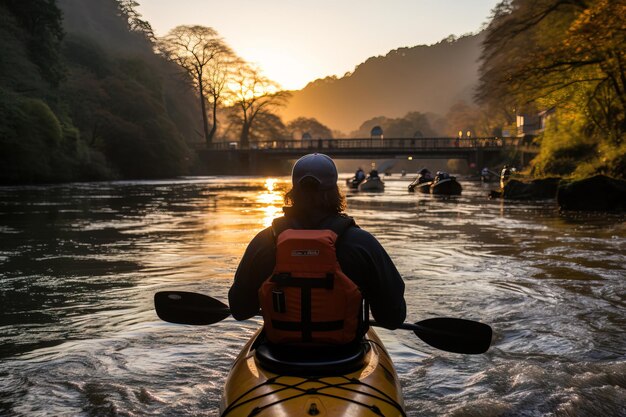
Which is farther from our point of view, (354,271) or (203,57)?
(203,57)

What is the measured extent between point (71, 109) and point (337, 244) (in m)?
49.2

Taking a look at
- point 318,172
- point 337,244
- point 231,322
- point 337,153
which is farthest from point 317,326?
point 337,153

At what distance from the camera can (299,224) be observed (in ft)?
9.93

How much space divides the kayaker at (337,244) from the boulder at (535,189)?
87.0 feet

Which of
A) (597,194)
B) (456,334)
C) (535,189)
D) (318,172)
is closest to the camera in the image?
(318,172)

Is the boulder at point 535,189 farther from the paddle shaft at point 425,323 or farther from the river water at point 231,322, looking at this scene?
the paddle shaft at point 425,323

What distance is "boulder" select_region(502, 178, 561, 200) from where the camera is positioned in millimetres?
27641

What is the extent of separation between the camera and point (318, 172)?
304 centimetres

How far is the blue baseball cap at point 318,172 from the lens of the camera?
9.95 ft

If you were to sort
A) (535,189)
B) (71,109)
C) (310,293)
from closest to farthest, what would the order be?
1. (310,293)
2. (535,189)
3. (71,109)

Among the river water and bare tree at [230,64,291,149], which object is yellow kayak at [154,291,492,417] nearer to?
the river water

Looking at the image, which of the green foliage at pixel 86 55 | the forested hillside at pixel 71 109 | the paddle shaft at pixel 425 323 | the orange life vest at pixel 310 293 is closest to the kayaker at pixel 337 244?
the orange life vest at pixel 310 293

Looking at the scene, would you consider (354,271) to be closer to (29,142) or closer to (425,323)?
(425,323)

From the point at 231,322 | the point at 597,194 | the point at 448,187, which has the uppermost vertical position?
the point at 597,194
